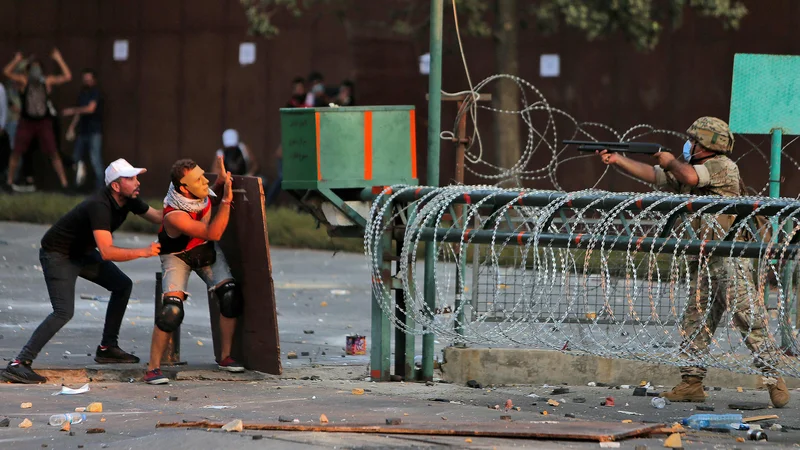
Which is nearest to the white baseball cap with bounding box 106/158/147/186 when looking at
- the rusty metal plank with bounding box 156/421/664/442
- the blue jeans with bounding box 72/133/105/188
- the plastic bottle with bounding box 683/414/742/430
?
the rusty metal plank with bounding box 156/421/664/442

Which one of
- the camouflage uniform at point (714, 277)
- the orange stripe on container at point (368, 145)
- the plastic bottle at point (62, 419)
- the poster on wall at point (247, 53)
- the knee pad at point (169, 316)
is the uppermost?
the poster on wall at point (247, 53)

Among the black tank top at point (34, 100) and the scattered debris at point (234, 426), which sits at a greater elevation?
the black tank top at point (34, 100)

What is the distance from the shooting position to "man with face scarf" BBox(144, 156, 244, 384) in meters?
9.94

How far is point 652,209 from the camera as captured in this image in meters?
8.88

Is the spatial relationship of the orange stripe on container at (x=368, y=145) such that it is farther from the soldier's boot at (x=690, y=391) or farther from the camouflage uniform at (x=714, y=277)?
the soldier's boot at (x=690, y=391)

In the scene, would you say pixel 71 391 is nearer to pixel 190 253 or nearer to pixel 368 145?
pixel 190 253

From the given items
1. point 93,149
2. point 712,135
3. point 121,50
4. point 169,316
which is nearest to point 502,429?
point 712,135

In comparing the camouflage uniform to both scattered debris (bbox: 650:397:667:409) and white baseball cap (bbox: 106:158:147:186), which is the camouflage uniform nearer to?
scattered debris (bbox: 650:397:667:409)

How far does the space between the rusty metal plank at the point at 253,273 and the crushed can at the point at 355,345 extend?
1.19 m

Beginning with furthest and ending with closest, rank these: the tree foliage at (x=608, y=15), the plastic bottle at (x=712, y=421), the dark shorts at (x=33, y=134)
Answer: the dark shorts at (x=33, y=134), the tree foliage at (x=608, y=15), the plastic bottle at (x=712, y=421)

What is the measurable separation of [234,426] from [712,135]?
3.63 m

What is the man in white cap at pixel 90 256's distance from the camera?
9898 mm

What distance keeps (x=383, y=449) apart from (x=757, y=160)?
15506mm

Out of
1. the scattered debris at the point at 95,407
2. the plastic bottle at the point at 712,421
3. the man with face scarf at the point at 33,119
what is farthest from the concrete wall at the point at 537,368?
the man with face scarf at the point at 33,119
